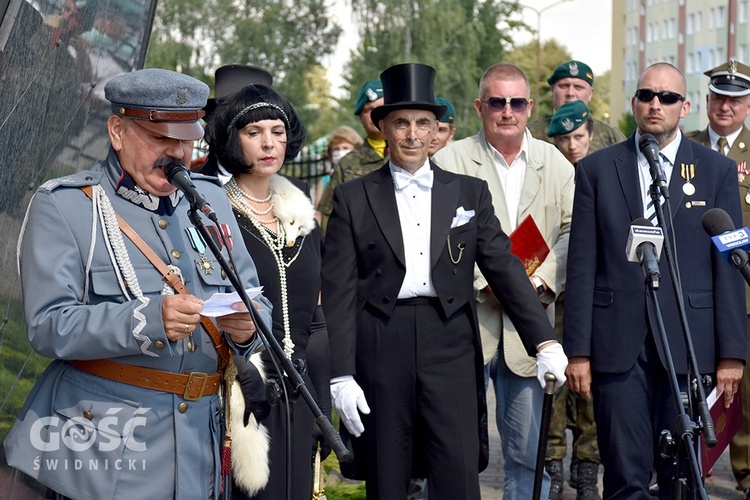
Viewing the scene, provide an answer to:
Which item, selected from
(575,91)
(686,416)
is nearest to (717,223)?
(686,416)

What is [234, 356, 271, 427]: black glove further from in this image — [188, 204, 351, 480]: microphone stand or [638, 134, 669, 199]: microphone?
[638, 134, 669, 199]: microphone

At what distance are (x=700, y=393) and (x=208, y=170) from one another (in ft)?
7.69

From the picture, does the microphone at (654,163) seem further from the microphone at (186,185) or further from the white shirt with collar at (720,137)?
the white shirt with collar at (720,137)

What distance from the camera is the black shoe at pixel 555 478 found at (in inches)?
309

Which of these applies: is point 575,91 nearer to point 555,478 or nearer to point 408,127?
point 555,478

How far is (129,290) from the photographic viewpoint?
3.98 meters

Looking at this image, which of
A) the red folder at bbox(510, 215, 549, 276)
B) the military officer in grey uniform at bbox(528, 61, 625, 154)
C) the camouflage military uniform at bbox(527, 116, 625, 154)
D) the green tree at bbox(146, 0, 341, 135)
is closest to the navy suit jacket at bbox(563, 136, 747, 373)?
the red folder at bbox(510, 215, 549, 276)

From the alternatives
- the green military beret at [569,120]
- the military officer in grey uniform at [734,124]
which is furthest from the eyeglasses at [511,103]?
the military officer in grey uniform at [734,124]

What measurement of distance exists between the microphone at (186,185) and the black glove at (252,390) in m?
0.87

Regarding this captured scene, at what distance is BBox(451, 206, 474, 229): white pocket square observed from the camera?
589 centimetres

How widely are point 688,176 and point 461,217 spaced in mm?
1172

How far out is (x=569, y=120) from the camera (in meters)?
8.51

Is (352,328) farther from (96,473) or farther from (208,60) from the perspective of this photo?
(208,60)

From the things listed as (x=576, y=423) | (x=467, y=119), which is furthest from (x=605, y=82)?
(x=576, y=423)
